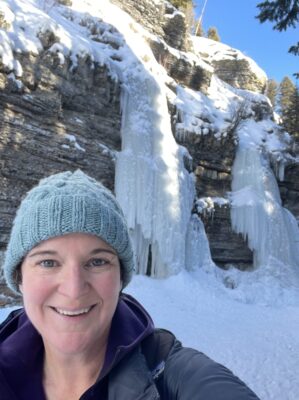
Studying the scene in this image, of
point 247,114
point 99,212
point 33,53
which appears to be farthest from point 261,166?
point 99,212

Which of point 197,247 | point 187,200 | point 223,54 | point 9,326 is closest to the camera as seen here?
point 9,326

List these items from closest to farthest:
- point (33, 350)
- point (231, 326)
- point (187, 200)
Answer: point (33, 350) → point (231, 326) → point (187, 200)

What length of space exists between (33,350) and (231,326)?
373 inches

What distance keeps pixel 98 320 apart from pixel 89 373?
8.7 inches

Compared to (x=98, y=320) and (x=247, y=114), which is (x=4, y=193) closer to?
(x=98, y=320)

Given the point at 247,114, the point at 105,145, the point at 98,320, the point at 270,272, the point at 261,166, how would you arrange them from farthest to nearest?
the point at 247,114 < the point at 261,166 < the point at 270,272 < the point at 105,145 < the point at 98,320

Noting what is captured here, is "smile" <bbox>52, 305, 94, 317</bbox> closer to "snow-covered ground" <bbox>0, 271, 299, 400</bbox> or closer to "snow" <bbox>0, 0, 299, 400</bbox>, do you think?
"snow-covered ground" <bbox>0, 271, 299, 400</bbox>

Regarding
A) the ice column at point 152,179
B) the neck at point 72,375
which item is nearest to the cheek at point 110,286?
the neck at point 72,375

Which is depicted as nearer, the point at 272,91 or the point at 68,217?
the point at 68,217

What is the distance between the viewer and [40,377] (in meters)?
1.70

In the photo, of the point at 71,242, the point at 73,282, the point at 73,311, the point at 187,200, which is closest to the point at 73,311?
the point at 73,311

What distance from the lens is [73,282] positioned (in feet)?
5.13

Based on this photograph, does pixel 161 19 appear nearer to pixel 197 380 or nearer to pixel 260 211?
pixel 260 211

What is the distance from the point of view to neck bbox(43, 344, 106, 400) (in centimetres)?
164
